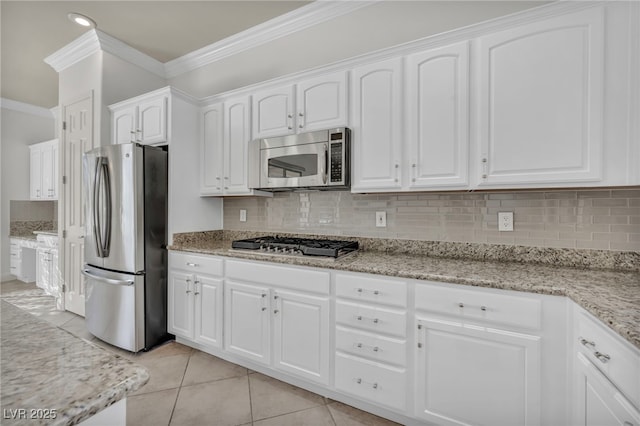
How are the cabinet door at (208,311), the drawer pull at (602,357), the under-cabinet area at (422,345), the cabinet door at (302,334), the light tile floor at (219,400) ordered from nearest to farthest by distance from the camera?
the drawer pull at (602,357), the under-cabinet area at (422,345), the light tile floor at (219,400), the cabinet door at (302,334), the cabinet door at (208,311)

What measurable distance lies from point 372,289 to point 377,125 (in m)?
1.08

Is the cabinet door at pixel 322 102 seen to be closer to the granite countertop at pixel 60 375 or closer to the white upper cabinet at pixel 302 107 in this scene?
the white upper cabinet at pixel 302 107

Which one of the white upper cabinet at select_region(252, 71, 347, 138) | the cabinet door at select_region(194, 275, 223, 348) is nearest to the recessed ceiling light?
the white upper cabinet at select_region(252, 71, 347, 138)

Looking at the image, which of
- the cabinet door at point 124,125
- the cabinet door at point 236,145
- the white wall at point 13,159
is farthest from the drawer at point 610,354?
the white wall at point 13,159

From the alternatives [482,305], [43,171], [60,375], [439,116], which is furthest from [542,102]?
[43,171]

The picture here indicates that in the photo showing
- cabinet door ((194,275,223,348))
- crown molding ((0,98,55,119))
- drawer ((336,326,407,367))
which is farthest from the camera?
crown molding ((0,98,55,119))

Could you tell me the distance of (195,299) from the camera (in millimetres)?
2531

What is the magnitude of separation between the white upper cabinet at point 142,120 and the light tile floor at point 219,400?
1.92 m

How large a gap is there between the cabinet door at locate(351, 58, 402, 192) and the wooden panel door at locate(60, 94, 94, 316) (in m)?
2.93

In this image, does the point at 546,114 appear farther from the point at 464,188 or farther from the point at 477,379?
the point at 477,379

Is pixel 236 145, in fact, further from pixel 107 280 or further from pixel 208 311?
pixel 107 280

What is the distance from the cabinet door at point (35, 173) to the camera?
4977 mm

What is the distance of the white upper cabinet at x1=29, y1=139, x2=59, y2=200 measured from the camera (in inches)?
187

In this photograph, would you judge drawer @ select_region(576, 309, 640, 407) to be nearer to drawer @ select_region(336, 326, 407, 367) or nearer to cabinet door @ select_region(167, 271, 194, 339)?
drawer @ select_region(336, 326, 407, 367)
